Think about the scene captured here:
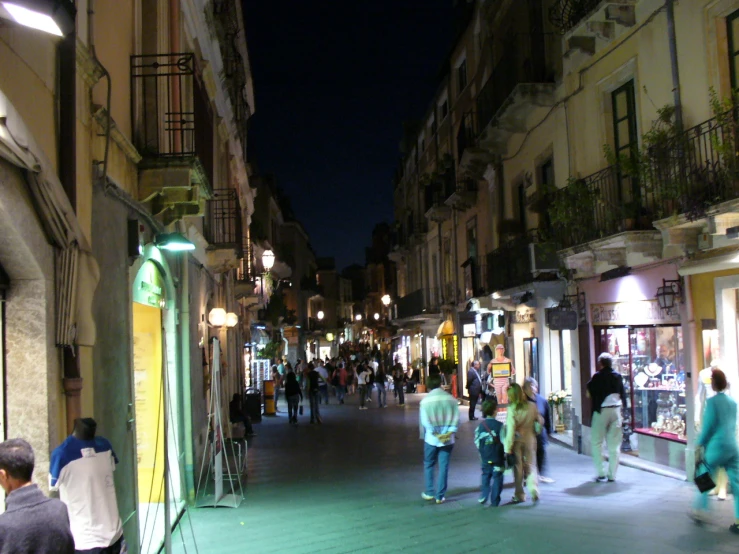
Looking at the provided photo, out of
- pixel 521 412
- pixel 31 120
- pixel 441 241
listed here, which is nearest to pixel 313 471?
pixel 521 412

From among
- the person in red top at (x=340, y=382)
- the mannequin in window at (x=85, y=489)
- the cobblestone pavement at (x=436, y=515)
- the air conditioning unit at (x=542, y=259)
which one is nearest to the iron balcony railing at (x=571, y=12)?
the air conditioning unit at (x=542, y=259)

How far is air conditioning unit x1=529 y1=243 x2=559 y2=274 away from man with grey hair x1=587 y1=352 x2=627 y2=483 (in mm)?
4146

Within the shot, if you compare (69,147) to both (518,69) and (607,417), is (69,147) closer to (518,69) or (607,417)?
(607,417)

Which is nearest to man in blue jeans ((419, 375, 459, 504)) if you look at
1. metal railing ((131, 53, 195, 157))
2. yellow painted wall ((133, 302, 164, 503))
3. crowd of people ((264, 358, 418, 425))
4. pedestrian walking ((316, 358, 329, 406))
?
yellow painted wall ((133, 302, 164, 503))

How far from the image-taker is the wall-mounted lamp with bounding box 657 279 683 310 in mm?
11914

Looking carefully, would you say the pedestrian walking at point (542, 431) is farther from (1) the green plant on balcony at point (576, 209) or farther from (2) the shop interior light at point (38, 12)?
(2) the shop interior light at point (38, 12)

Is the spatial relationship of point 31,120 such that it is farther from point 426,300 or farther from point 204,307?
point 426,300

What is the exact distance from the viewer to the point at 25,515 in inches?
149

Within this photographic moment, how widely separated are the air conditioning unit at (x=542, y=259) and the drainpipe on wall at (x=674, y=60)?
4.62 metres

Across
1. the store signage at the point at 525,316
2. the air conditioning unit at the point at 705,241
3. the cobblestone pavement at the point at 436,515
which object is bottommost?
the cobblestone pavement at the point at 436,515

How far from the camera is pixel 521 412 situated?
1074 centimetres

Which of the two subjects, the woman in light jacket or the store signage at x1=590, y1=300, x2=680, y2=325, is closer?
the woman in light jacket

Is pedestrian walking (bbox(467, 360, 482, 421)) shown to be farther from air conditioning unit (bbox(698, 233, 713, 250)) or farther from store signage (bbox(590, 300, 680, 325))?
air conditioning unit (bbox(698, 233, 713, 250))

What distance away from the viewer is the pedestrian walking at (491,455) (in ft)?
33.9
